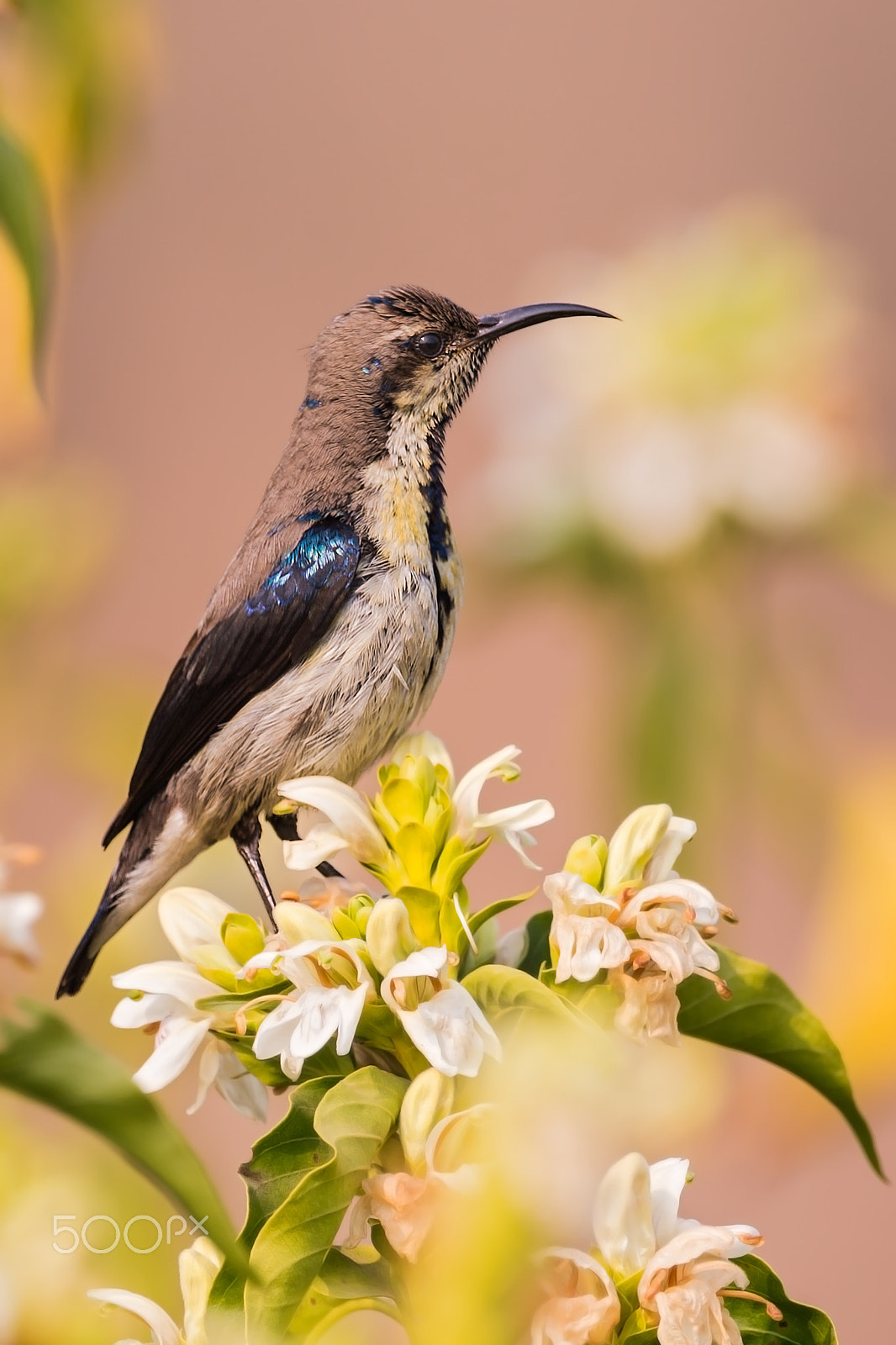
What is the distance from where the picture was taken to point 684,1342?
965 mm

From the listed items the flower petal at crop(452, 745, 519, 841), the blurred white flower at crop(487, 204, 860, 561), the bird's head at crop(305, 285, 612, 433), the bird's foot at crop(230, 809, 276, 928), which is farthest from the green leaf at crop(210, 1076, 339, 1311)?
the blurred white flower at crop(487, 204, 860, 561)

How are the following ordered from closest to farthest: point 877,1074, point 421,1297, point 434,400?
point 421,1297 < point 434,400 < point 877,1074

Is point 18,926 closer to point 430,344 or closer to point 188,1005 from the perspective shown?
point 188,1005

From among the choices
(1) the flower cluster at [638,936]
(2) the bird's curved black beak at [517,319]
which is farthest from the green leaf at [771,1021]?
(2) the bird's curved black beak at [517,319]

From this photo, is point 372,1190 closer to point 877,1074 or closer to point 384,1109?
point 384,1109

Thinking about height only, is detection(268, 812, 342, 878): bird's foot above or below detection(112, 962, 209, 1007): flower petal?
below

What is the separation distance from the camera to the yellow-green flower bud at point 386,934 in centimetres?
108

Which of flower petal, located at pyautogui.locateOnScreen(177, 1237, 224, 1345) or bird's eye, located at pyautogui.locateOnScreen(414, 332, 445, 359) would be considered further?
bird's eye, located at pyautogui.locateOnScreen(414, 332, 445, 359)

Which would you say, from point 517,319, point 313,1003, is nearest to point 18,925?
point 313,1003

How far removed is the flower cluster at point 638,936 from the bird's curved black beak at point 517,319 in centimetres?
82

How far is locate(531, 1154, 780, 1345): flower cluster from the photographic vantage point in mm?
966

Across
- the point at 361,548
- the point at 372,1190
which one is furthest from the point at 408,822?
the point at 361,548

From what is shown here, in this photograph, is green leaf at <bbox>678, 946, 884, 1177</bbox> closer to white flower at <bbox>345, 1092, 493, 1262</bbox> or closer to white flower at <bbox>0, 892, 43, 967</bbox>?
white flower at <bbox>345, 1092, 493, 1262</bbox>

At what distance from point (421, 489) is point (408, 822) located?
68cm
